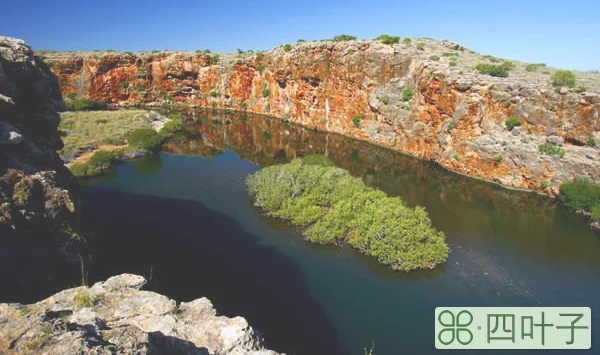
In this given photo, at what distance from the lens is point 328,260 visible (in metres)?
24.4

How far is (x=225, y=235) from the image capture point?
27000mm

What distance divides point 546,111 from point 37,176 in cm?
4189

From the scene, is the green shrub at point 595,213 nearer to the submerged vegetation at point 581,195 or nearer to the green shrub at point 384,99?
the submerged vegetation at point 581,195

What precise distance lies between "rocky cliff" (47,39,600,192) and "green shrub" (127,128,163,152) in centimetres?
2677

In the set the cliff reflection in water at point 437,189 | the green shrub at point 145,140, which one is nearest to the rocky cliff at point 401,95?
the cliff reflection in water at point 437,189

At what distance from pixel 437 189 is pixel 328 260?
19.4 metres

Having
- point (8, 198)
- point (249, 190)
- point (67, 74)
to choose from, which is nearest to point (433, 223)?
point (249, 190)

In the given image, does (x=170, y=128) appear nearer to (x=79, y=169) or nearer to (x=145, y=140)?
(x=145, y=140)

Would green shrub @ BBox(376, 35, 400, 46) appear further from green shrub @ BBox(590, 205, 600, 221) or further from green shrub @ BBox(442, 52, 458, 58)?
green shrub @ BBox(590, 205, 600, 221)

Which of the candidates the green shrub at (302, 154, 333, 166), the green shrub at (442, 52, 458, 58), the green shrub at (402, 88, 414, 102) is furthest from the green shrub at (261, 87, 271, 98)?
the green shrub at (302, 154, 333, 166)

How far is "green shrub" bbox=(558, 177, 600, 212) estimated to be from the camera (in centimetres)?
3309

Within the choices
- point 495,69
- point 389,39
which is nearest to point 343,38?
point 389,39

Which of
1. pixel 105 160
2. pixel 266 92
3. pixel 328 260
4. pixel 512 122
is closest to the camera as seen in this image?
pixel 328 260

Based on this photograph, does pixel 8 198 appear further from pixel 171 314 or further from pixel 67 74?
pixel 67 74
